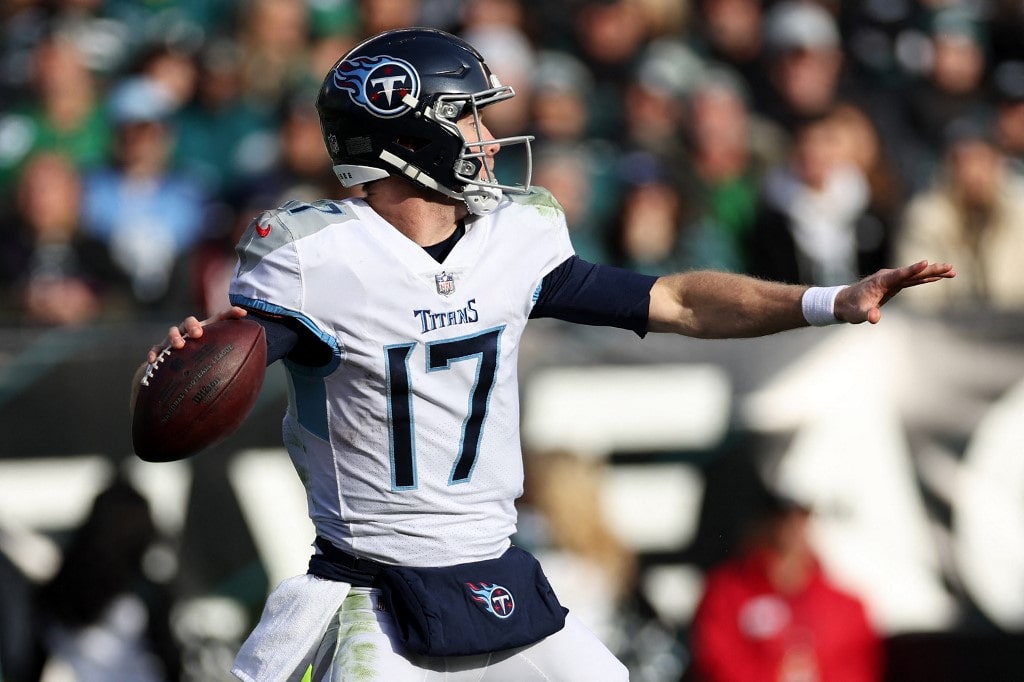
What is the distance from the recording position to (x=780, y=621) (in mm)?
6082

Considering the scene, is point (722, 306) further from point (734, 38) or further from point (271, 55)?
point (734, 38)

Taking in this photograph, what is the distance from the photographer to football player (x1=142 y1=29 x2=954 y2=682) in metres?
3.35

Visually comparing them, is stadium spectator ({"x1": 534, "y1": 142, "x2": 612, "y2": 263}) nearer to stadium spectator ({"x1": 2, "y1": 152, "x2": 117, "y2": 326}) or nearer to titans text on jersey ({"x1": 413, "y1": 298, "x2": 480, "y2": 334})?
stadium spectator ({"x1": 2, "y1": 152, "x2": 117, "y2": 326})

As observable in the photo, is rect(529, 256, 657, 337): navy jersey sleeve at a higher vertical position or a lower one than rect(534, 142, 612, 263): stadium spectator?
higher

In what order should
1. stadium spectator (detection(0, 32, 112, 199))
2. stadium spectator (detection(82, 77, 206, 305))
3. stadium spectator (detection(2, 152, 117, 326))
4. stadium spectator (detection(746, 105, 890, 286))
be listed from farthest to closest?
stadium spectator (detection(0, 32, 112, 199)), stadium spectator (detection(746, 105, 890, 286)), stadium spectator (detection(82, 77, 206, 305)), stadium spectator (detection(2, 152, 117, 326))

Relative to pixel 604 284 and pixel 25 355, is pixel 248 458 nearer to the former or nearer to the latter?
pixel 25 355

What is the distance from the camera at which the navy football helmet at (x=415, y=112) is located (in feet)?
11.6

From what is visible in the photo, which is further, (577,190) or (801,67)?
(801,67)

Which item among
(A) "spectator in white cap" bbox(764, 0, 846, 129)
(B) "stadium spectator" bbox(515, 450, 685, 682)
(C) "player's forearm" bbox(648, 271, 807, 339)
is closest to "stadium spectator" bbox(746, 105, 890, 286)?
(A) "spectator in white cap" bbox(764, 0, 846, 129)

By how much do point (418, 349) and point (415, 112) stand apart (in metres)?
0.60

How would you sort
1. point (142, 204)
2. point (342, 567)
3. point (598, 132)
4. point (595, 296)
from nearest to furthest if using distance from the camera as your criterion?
point (342, 567)
point (595, 296)
point (142, 204)
point (598, 132)

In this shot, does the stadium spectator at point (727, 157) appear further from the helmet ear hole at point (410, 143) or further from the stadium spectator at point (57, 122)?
the helmet ear hole at point (410, 143)

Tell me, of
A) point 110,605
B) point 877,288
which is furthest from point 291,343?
point 110,605

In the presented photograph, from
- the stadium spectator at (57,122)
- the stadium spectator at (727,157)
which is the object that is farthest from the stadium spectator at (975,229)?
the stadium spectator at (57,122)
